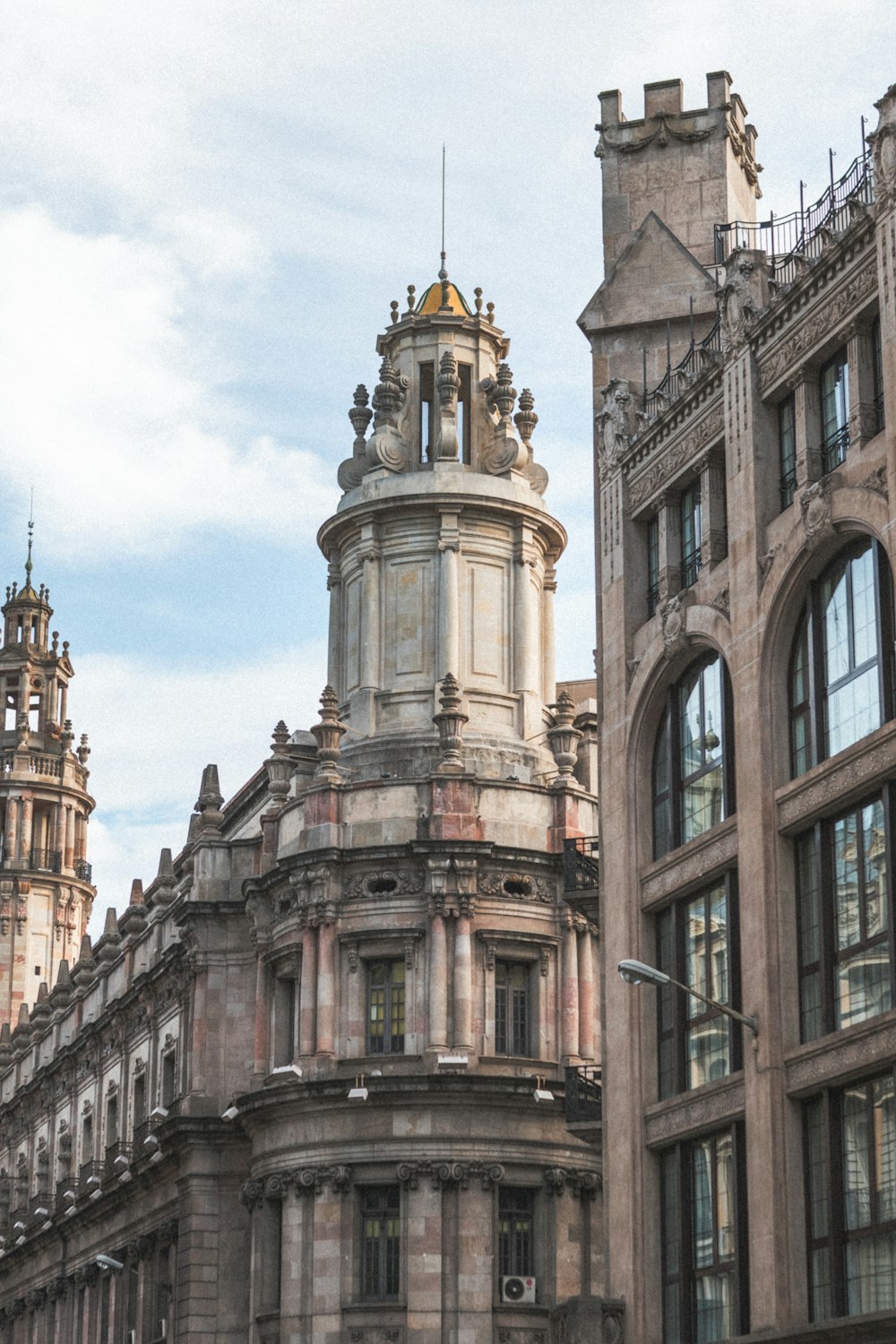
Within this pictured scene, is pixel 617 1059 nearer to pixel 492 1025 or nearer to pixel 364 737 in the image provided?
pixel 492 1025

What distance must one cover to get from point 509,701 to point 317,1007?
11.7m

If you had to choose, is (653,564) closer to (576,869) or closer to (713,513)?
(713,513)

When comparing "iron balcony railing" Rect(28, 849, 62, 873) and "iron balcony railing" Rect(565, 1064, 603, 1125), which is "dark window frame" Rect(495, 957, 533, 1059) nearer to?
"iron balcony railing" Rect(565, 1064, 603, 1125)

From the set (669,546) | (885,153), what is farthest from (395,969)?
(885,153)

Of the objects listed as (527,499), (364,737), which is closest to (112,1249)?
(364,737)

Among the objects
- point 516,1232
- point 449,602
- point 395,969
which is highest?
point 449,602

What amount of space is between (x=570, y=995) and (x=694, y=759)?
22.7 metres

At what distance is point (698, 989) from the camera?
129ft

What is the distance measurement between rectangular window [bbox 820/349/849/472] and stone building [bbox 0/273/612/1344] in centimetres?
1499

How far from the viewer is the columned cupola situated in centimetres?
6756

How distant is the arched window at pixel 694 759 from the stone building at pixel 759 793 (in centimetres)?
6

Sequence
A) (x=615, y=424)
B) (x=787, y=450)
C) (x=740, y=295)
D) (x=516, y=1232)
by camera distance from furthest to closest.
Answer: (x=516, y=1232) → (x=615, y=424) → (x=740, y=295) → (x=787, y=450)

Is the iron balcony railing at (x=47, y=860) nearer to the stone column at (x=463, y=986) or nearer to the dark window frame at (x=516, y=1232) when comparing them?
the stone column at (x=463, y=986)

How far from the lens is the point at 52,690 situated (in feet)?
405
